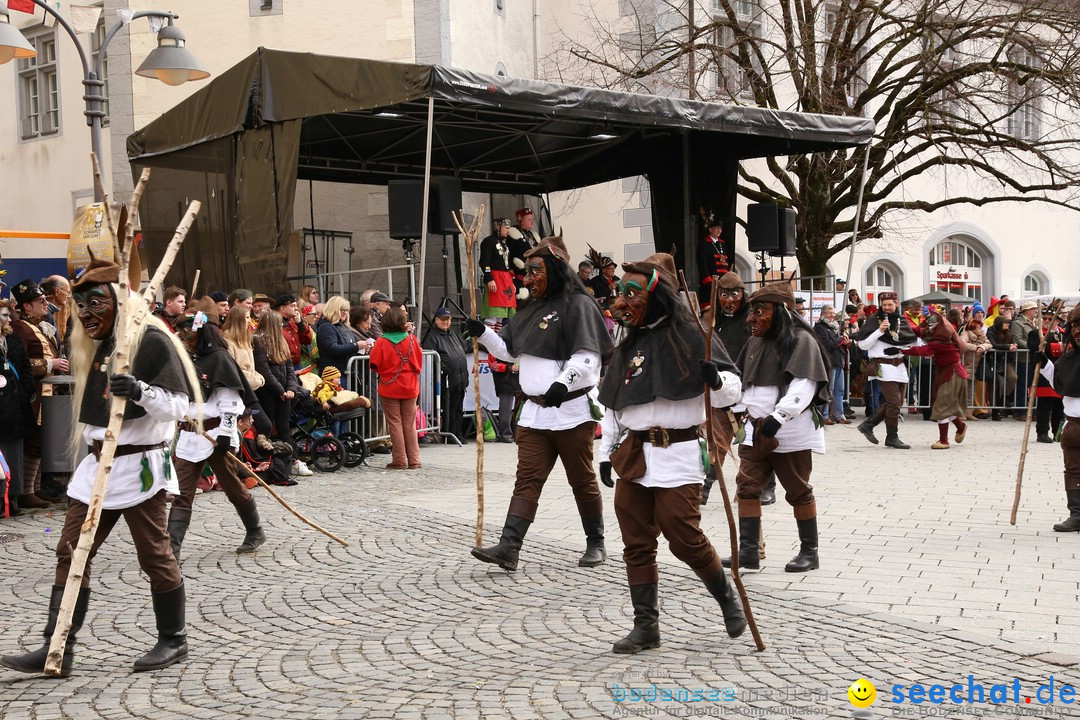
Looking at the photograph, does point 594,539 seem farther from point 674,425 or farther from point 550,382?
point 674,425

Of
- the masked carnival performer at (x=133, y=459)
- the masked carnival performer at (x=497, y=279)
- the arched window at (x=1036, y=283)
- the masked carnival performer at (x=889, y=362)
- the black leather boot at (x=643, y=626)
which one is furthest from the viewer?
the arched window at (x=1036, y=283)

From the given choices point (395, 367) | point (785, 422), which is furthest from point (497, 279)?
point (785, 422)

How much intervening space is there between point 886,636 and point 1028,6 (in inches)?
770

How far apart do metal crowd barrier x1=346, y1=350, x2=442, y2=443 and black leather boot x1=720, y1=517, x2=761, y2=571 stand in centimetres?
622

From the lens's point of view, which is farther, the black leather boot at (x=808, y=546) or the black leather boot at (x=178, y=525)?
the black leather boot at (x=178, y=525)

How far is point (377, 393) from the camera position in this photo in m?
13.3

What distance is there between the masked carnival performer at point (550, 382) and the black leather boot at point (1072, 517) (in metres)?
3.48

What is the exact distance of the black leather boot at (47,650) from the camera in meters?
5.43

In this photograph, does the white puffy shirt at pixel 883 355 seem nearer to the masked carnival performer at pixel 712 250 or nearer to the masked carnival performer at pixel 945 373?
the masked carnival performer at pixel 945 373

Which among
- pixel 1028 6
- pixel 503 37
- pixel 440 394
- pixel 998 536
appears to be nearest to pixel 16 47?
pixel 440 394

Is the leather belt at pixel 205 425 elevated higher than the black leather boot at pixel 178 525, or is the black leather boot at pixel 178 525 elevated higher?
the leather belt at pixel 205 425

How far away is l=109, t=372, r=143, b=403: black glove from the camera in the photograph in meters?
5.15

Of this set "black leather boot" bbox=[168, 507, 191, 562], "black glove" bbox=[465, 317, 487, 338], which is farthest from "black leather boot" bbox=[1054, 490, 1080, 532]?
"black leather boot" bbox=[168, 507, 191, 562]

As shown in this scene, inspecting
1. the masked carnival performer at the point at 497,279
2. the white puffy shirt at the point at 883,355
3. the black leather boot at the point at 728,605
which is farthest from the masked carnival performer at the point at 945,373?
the black leather boot at the point at 728,605
